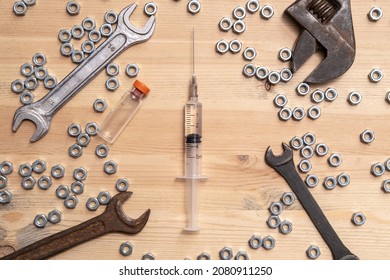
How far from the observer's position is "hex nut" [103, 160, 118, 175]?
117 cm

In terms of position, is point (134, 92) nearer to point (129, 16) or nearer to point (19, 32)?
point (129, 16)

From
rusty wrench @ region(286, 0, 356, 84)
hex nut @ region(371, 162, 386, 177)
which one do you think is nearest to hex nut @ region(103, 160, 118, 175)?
rusty wrench @ region(286, 0, 356, 84)

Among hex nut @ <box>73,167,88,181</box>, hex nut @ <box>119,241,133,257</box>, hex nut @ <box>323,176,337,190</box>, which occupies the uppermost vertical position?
hex nut @ <box>73,167,88,181</box>

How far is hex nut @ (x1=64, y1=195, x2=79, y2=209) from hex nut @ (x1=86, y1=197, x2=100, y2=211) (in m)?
0.03

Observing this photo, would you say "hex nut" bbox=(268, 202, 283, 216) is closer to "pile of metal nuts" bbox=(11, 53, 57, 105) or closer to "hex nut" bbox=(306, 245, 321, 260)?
"hex nut" bbox=(306, 245, 321, 260)

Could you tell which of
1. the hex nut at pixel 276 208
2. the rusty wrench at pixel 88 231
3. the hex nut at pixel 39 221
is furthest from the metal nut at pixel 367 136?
the hex nut at pixel 39 221

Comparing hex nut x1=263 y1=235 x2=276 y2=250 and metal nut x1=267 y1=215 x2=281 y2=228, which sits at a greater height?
metal nut x1=267 y1=215 x2=281 y2=228

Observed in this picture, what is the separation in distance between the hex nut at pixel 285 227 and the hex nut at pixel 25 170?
58cm

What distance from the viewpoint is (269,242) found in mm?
1171

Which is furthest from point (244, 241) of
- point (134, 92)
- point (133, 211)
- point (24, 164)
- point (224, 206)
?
point (24, 164)

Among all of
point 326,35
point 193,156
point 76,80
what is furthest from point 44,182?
point 326,35

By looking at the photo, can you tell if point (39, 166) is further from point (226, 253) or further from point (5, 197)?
point (226, 253)

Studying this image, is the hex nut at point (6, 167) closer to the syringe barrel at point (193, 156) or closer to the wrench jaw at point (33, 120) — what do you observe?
the wrench jaw at point (33, 120)
